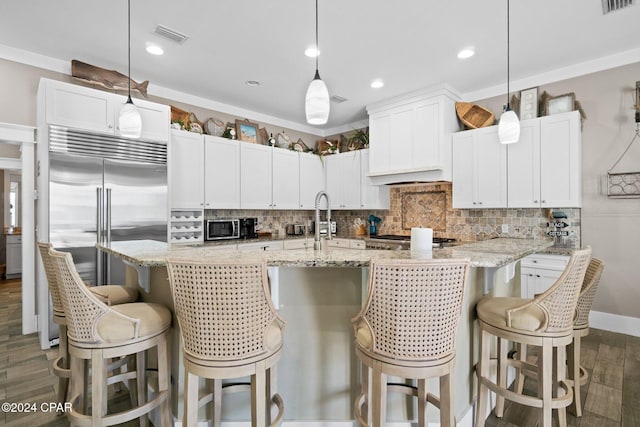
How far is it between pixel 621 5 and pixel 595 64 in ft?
3.64

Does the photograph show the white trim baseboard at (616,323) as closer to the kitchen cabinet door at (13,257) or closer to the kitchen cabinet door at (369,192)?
the kitchen cabinet door at (369,192)

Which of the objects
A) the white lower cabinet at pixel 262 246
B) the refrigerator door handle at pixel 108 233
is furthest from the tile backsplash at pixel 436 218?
the refrigerator door handle at pixel 108 233

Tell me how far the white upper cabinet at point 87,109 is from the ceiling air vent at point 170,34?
89 cm

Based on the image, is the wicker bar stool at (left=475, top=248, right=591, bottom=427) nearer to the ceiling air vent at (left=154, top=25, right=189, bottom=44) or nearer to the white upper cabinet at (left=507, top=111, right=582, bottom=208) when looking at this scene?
the white upper cabinet at (left=507, top=111, right=582, bottom=208)

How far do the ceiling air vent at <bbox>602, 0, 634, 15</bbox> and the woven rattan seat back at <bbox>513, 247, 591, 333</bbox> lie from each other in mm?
2212

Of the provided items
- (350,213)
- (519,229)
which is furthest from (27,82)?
(519,229)

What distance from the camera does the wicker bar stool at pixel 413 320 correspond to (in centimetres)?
129

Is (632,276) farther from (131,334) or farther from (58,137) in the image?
(58,137)

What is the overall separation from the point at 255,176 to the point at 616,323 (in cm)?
457

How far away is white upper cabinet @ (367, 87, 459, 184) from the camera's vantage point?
4.22 metres

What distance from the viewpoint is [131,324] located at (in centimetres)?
155

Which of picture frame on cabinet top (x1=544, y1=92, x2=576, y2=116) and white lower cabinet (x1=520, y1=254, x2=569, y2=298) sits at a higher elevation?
picture frame on cabinet top (x1=544, y1=92, x2=576, y2=116)

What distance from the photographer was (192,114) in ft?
14.6

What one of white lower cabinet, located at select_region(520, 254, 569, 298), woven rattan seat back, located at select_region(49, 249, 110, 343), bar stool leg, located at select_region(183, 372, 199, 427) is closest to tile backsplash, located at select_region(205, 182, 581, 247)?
white lower cabinet, located at select_region(520, 254, 569, 298)
